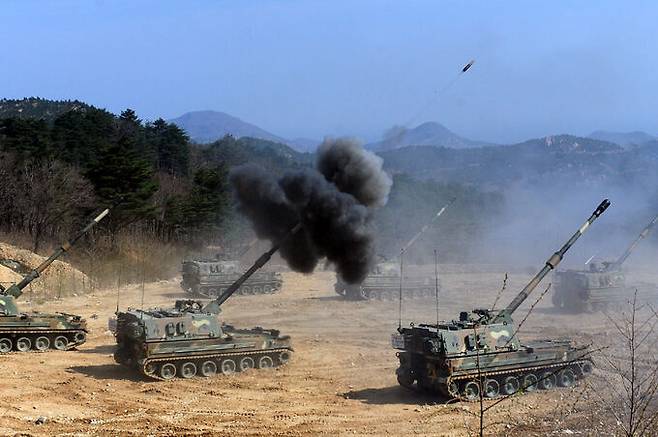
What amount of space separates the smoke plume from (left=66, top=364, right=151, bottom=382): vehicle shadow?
5.71 m

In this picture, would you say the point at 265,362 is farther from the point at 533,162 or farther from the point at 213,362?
the point at 533,162

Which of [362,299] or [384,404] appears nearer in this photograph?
[384,404]

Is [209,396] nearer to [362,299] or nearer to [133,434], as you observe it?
[133,434]

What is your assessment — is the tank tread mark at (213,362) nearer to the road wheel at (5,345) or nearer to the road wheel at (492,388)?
the road wheel at (492,388)

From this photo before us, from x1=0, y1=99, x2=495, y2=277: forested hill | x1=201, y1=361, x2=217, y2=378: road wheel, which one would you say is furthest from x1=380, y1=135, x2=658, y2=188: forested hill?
x1=201, y1=361, x2=217, y2=378: road wheel

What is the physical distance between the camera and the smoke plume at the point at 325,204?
21484 mm

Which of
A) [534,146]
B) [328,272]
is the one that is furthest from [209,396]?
[534,146]

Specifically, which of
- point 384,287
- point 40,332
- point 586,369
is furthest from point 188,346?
point 384,287

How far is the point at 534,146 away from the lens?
13550cm

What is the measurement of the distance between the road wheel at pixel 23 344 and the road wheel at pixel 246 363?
25.6ft

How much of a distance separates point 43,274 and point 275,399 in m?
24.2

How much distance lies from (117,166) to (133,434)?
34.9 meters

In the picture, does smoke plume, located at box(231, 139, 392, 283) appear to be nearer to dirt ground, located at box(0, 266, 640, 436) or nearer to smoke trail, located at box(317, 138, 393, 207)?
smoke trail, located at box(317, 138, 393, 207)

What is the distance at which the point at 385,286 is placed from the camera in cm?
3784
